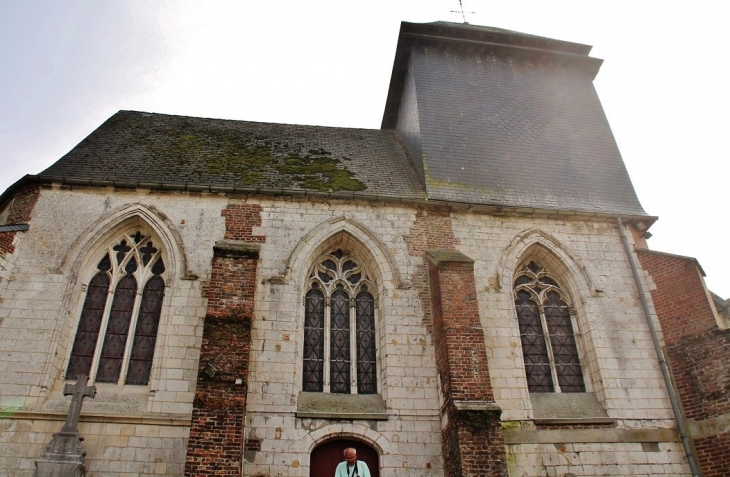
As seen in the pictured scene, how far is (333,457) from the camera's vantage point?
28.1 ft

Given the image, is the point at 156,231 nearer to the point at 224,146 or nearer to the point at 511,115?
the point at 224,146

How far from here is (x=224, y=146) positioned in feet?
41.9

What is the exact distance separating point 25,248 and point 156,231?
2.22m

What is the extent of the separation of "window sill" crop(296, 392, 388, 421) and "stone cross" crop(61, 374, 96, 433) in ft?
10.3

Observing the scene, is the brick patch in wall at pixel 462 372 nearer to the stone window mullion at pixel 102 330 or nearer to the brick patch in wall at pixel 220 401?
the brick patch in wall at pixel 220 401

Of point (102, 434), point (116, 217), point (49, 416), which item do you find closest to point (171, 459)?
point (102, 434)

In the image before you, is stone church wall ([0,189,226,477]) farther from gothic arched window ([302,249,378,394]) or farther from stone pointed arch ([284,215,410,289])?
gothic arched window ([302,249,378,394])

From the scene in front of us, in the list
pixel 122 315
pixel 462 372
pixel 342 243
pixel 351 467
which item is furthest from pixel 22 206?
pixel 462 372

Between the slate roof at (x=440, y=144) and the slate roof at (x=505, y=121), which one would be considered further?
the slate roof at (x=505, y=121)

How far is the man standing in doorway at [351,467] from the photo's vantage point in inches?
276

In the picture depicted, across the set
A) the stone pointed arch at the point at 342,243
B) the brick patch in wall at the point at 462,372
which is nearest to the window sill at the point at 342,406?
the brick patch in wall at the point at 462,372

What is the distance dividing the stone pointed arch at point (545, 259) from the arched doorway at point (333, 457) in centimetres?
394

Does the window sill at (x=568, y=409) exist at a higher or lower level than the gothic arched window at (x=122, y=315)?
lower

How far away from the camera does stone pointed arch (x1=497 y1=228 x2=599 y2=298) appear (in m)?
10.5
